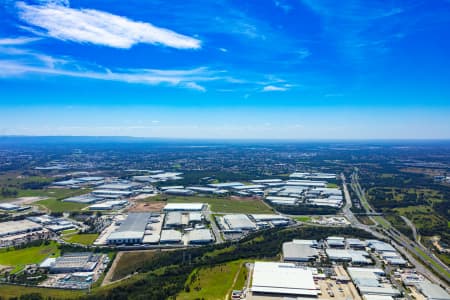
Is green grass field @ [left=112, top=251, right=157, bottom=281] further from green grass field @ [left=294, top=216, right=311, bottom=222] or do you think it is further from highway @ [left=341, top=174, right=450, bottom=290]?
highway @ [left=341, top=174, right=450, bottom=290]

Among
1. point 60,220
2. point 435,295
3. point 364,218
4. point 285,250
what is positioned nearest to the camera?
point 435,295

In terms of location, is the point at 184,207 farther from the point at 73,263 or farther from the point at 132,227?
the point at 73,263

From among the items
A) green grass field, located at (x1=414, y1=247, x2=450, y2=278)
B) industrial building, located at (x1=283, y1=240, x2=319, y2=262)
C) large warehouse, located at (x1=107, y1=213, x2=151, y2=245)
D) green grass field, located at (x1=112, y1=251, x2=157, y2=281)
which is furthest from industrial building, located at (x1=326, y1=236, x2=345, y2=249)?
large warehouse, located at (x1=107, y1=213, x2=151, y2=245)

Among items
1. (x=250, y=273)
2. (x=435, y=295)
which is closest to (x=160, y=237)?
(x=250, y=273)

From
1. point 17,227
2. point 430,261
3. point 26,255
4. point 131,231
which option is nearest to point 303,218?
point 430,261

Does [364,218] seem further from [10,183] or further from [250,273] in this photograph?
[10,183]

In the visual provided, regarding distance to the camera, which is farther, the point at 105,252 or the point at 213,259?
the point at 105,252

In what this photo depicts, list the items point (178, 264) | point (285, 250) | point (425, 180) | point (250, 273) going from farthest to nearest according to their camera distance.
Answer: point (425, 180) < point (285, 250) < point (178, 264) < point (250, 273)
